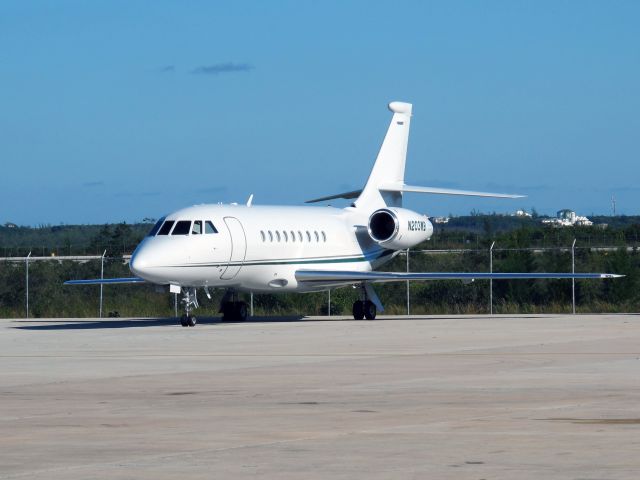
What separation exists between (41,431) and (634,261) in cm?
3469

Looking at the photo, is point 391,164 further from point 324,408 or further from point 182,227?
point 324,408

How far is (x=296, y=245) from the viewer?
34.5m

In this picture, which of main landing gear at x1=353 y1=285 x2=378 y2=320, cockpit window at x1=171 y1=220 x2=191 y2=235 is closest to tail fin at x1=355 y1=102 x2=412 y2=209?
main landing gear at x1=353 y1=285 x2=378 y2=320

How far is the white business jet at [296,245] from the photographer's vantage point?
99.5ft

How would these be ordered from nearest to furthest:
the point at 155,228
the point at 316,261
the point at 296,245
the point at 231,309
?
the point at 155,228
the point at 231,309
the point at 296,245
the point at 316,261

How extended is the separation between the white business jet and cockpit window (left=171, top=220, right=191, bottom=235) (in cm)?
2

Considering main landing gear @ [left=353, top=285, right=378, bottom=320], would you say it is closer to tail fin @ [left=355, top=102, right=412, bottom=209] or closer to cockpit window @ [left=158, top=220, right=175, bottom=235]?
tail fin @ [left=355, top=102, right=412, bottom=209]

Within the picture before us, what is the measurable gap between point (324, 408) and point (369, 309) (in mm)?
22043

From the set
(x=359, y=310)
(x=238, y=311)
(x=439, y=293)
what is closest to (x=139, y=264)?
(x=238, y=311)

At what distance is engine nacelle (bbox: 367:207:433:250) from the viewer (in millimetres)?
36469

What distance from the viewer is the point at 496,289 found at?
147 ft

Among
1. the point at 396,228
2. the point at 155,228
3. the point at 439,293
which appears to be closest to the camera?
the point at 155,228

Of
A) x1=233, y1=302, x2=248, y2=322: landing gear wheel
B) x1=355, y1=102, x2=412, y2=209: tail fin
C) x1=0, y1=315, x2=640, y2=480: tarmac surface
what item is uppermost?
x1=355, y1=102, x2=412, y2=209: tail fin

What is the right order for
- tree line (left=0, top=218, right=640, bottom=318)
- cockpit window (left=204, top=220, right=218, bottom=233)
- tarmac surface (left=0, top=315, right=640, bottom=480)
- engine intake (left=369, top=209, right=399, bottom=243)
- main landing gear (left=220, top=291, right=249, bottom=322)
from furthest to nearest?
tree line (left=0, top=218, right=640, bottom=318), engine intake (left=369, top=209, right=399, bottom=243), main landing gear (left=220, top=291, right=249, bottom=322), cockpit window (left=204, top=220, right=218, bottom=233), tarmac surface (left=0, top=315, right=640, bottom=480)
